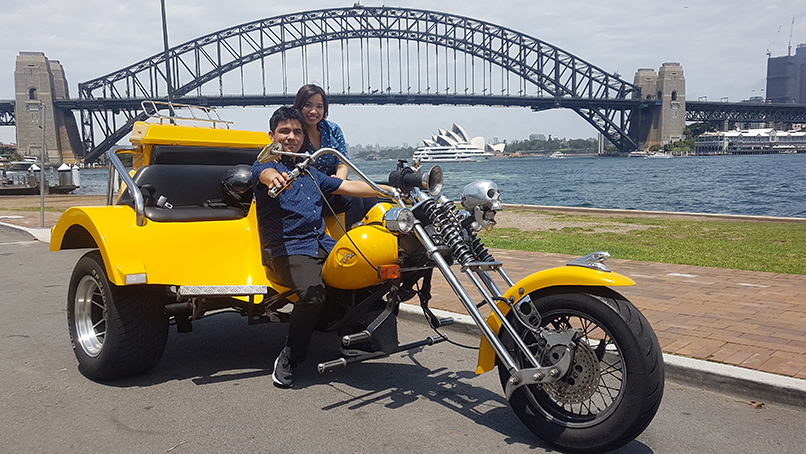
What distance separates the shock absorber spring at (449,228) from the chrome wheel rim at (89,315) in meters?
2.24

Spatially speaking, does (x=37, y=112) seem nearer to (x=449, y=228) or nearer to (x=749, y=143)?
(x=449, y=228)

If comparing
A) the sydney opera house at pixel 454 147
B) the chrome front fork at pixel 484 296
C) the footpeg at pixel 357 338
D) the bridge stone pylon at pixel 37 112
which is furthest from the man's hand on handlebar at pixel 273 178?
the sydney opera house at pixel 454 147

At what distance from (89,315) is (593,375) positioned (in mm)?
3120

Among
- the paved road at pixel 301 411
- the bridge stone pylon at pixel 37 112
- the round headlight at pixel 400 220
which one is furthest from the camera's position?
the bridge stone pylon at pixel 37 112

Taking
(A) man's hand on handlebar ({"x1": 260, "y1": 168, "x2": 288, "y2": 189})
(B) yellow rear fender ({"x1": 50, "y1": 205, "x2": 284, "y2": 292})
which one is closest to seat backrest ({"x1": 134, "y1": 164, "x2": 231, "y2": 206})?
(B) yellow rear fender ({"x1": 50, "y1": 205, "x2": 284, "y2": 292})

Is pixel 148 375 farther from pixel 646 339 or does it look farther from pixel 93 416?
pixel 646 339

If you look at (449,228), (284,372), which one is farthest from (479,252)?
(284,372)

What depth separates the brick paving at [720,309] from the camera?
12.9 feet

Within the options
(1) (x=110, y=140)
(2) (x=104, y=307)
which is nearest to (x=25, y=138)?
(1) (x=110, y=140)

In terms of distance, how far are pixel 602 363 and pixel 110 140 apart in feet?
223

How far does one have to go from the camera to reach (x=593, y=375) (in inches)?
108

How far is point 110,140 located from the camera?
208 ft

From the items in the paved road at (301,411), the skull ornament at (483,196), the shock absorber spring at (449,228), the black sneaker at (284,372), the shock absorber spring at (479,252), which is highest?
the skull ornament at (483,196)

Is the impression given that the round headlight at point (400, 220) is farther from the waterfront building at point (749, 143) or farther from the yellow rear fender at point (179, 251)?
the waterfront building at point (749, 143)
